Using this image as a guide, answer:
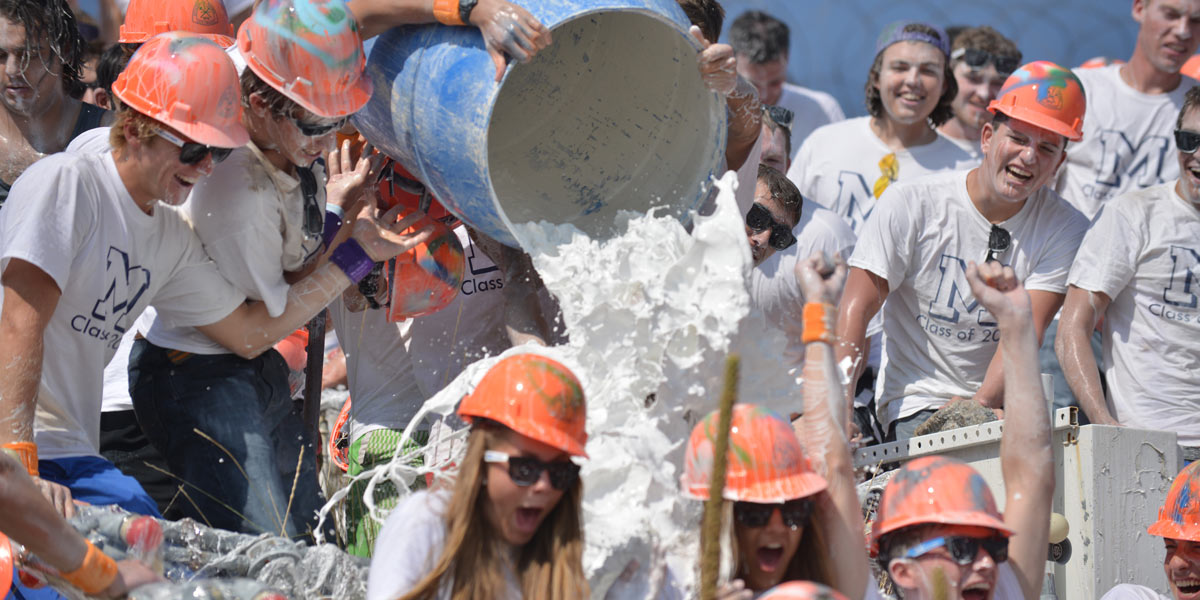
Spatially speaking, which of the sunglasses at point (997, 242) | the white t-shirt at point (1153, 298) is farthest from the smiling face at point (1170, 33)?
the sunglasses at point (997, 242)

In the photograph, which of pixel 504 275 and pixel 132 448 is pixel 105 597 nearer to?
pixel 132 448

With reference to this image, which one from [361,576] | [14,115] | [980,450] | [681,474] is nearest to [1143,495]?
[980,450]

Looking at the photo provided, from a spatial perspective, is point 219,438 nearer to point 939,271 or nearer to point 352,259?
point 352,259

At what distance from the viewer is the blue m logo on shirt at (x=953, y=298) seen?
17.7ft

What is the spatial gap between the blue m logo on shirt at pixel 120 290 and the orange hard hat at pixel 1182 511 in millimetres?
3037

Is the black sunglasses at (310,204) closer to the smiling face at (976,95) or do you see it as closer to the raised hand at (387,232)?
the raised hand at (387,232)

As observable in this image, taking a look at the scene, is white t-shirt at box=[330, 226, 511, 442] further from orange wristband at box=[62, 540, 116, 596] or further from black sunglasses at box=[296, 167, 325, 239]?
orange wristband at box=[62, 540, 116, 596]

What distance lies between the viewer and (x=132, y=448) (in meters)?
4.38

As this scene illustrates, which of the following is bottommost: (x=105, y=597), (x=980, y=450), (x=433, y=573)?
(x=105, y=597)

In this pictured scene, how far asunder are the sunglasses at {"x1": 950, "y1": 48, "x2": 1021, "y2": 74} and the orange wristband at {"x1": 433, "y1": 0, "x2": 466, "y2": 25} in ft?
12.7

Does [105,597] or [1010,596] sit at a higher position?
[1010,596]

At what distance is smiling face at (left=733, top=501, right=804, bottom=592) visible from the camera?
10.7ft

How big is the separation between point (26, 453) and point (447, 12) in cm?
154

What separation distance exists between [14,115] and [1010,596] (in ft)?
10.8
